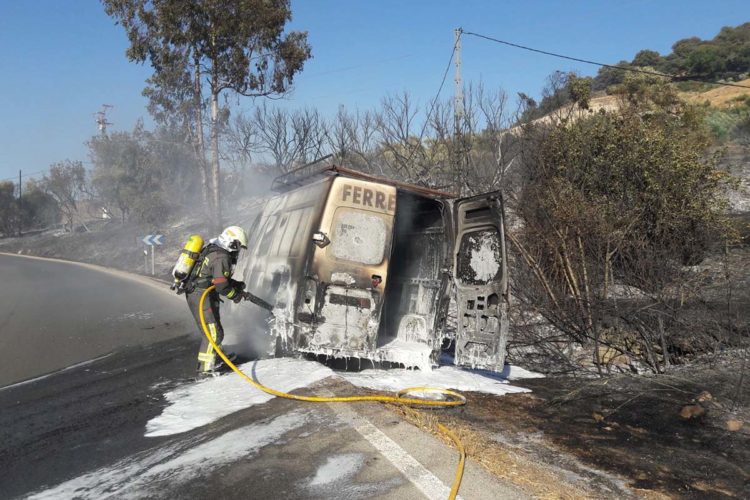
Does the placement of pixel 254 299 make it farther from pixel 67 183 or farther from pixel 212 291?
pixel 67 183

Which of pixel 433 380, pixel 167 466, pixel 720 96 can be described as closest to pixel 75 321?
pixel 433 380

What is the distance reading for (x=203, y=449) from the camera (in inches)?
159

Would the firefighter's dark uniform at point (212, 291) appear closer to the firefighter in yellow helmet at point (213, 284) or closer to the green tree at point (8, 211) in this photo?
the firefighter in yellow helmet at point (213, 284)

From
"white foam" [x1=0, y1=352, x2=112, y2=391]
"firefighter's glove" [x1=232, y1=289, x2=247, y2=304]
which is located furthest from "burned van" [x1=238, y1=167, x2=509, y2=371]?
"white foam" [x1=0, y1=352, x2=112, y2=391]

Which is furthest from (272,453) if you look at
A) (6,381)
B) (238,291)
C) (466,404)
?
(6,381)

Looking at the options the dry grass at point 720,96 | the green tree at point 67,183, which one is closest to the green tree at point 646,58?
the dry grass at point 720,96

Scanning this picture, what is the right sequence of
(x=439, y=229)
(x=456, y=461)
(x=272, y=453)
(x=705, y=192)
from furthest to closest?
(x=705, y=192)
(x=439, y=229)
(x=272, y=453)
(x=456, y=461)

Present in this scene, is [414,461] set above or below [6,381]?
above

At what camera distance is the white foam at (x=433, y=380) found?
582 cm

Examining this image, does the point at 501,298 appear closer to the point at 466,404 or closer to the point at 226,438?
the point at 466,404

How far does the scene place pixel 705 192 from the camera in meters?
12.8

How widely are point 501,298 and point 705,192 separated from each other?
9373mm

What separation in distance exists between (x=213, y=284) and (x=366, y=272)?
1.77 m

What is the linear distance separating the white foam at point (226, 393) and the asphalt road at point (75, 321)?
10.5 ft
